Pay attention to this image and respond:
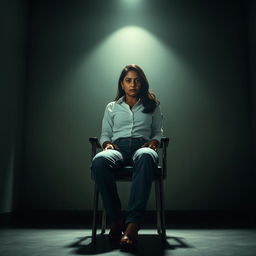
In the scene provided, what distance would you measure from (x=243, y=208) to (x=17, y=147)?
93.9 inches

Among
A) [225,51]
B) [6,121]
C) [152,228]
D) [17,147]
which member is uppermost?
[225,51]

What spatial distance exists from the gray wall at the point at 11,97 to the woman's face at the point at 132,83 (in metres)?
1.25

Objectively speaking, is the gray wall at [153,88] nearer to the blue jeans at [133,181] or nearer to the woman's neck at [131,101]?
the woman's neck at [131,101]

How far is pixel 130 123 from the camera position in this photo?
2355 mm

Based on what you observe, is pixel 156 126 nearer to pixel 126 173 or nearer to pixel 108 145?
pixel 108 145

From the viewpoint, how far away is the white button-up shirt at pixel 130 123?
2338 millimetres

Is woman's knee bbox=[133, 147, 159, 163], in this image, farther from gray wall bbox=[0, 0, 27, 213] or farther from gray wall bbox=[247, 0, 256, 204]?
gray wall bbox=[247, 0, 256, 204]

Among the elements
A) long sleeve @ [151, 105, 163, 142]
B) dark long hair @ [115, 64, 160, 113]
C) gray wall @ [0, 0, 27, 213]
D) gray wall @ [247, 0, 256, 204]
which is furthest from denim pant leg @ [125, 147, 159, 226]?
gray wall @ [247, 0, 256, 204]

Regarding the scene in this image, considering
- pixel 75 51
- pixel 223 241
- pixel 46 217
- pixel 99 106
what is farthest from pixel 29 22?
pixel 223 241

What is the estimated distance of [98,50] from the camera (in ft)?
11.9

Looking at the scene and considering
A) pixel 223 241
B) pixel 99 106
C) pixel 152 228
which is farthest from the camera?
pixel 99 106

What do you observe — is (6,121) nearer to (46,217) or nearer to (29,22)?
(46,217)

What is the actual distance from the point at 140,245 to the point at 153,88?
2.03m

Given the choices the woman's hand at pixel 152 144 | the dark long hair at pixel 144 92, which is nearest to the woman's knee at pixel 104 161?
the woman's hand at pixel 152 144
